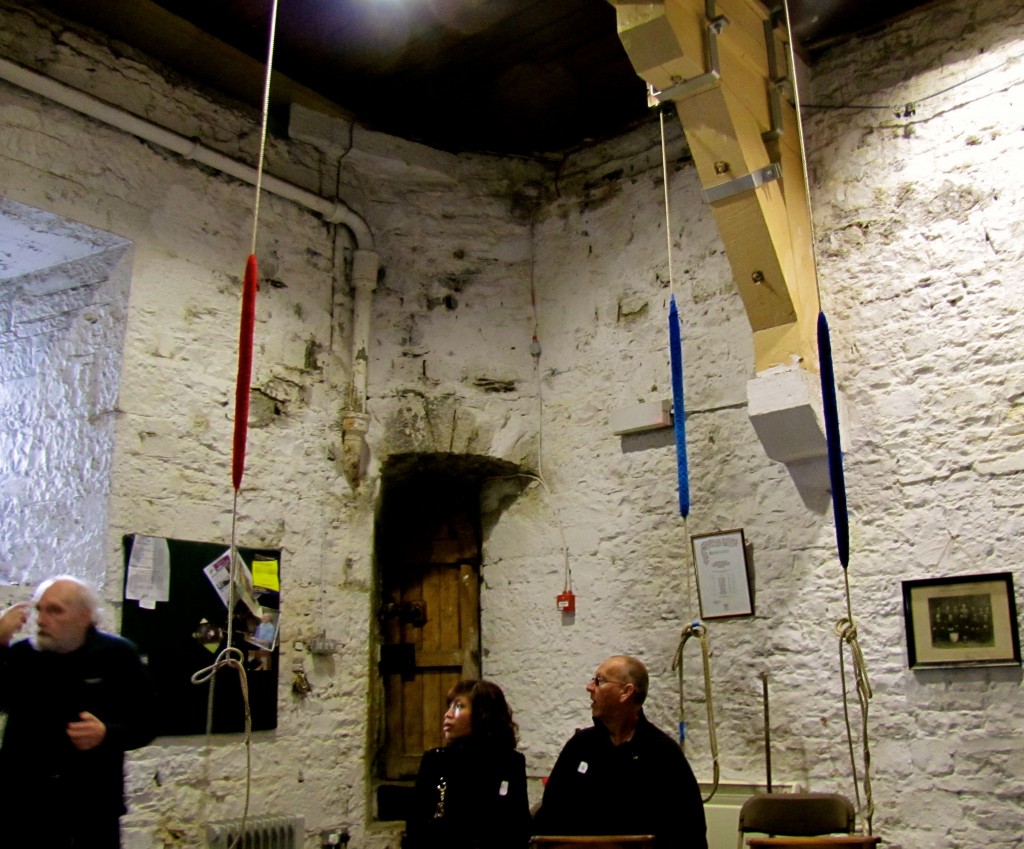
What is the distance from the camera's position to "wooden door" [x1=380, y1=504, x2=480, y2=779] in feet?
16.0

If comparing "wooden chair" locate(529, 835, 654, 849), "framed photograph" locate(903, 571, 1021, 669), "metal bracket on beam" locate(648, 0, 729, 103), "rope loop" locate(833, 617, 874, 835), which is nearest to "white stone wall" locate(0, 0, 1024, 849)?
"framed photograph" locate(903, 571, 1021, 669)

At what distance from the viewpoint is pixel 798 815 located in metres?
3.46

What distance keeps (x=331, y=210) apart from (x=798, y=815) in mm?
3257

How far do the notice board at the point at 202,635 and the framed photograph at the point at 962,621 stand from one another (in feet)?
8.19

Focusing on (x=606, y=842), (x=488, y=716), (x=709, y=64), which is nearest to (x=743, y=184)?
(x=709, y=64)

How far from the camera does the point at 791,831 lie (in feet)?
11.3

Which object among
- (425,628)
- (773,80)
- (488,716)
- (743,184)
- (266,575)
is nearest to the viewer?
(488,716)

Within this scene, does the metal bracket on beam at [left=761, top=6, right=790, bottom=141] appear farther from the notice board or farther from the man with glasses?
the notice board

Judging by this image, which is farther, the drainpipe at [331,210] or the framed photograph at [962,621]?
the drainpipe at [331,210]

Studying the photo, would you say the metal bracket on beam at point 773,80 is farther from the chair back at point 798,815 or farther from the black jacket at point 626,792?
the chair back at point 798,815

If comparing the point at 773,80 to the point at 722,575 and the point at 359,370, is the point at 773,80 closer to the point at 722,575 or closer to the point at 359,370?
the point at 722,575

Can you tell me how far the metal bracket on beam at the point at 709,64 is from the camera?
3.57 m

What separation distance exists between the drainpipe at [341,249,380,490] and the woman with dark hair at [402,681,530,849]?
1.54 meters

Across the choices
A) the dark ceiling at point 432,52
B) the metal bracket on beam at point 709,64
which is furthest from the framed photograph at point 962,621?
the dark ceiling at point 432,52
